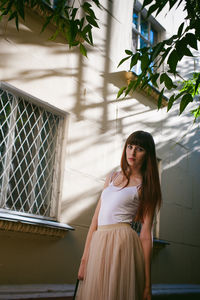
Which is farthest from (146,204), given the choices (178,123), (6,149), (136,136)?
(178,123)

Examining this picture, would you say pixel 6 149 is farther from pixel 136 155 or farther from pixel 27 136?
pixel 136 155

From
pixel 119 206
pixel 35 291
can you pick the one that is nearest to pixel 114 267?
pixel 119 206

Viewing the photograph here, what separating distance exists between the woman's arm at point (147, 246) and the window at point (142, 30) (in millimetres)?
4319

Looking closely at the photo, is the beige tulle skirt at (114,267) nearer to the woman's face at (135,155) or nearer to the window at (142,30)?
the woman's face at (135,155)

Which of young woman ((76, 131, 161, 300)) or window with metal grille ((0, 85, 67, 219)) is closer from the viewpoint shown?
young woman ((76, 131, 161, 300))

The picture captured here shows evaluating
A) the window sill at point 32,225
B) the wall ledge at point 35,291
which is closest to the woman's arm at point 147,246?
the window sill at point 32,225

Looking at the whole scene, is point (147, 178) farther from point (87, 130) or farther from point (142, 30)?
point (142, 30)

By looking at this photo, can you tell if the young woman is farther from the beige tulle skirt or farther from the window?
the window

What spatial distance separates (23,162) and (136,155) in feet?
5.99

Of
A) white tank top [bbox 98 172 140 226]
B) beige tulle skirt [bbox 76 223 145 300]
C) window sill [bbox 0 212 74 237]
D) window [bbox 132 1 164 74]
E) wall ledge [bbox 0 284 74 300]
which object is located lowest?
wall ledge [bbox 0 284 74 300]

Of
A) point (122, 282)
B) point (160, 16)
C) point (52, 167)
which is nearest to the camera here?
point (122, 282)

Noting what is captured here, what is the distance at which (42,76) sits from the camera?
4.67 meters

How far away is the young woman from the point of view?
2623 millimetres

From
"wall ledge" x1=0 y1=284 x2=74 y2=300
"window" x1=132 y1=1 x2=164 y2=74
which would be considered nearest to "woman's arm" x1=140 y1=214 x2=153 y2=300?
"wall ledge" x1=0 y1=284 x2=74 y2=300
